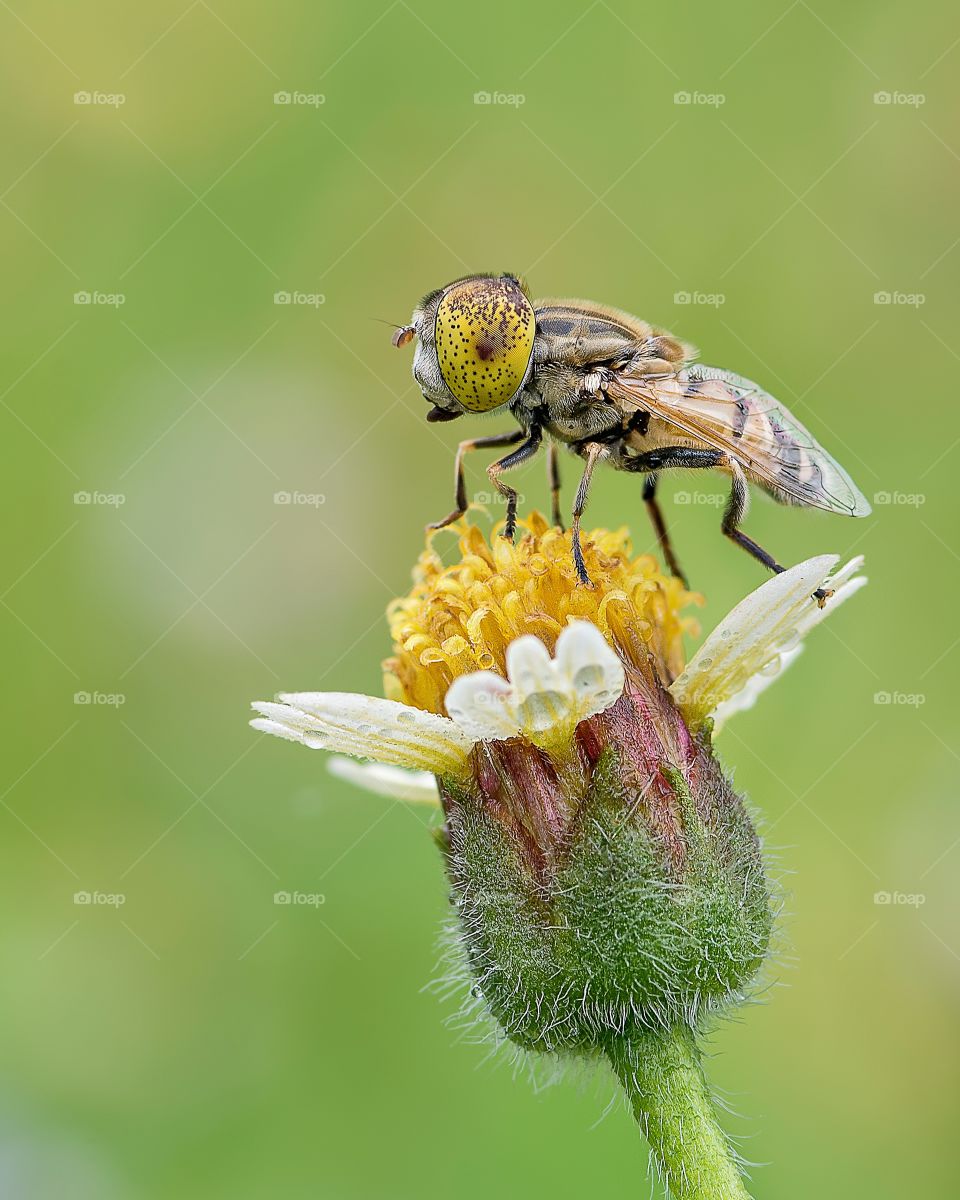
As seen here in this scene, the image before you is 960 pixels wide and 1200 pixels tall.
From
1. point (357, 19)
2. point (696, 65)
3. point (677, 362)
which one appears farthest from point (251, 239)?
point (677, 362)

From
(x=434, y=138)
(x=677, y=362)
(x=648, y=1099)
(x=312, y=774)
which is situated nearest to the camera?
(x=648, y=1099)

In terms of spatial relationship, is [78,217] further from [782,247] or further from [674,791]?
[674,791]

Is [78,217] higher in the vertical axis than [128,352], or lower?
higher

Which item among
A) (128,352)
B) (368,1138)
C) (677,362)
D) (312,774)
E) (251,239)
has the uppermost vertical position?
(251,239)
